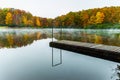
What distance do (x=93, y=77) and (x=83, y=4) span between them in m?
2.66

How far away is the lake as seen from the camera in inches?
133

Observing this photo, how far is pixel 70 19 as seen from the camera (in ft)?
17.3

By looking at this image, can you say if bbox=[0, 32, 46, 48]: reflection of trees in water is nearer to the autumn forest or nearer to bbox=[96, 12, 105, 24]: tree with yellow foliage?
the autumn forest

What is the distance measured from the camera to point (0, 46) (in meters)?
4.88

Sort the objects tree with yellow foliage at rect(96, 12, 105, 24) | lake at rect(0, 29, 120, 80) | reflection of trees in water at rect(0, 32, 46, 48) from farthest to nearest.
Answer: reflection of trees in water at rect(0, 32, 46, 48) → tree with yellow foliage at rect(96, 12, 105, 24) → lake at rect(0, 29, 120, 80)

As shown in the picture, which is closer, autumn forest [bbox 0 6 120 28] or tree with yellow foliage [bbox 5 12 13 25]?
autumn forest [bbox 0 6 120 28]

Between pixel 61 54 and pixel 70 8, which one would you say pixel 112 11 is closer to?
pixel 70 8

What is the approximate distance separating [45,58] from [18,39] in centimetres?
125

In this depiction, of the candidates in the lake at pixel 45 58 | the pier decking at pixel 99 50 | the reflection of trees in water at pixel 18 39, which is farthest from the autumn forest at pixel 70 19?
the pier decking at pixel 99 50

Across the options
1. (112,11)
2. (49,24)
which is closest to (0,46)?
(49,24)

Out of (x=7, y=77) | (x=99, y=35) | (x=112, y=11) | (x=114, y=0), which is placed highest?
(x=114, y=0)

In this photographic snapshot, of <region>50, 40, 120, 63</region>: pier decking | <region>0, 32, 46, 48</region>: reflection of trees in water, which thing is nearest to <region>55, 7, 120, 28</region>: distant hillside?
<region>0, 32, 46, 48</region>: reflection of trees in water

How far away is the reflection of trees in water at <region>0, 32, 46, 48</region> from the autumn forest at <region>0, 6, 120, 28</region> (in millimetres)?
315

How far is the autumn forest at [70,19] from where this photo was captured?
4.68 meters
